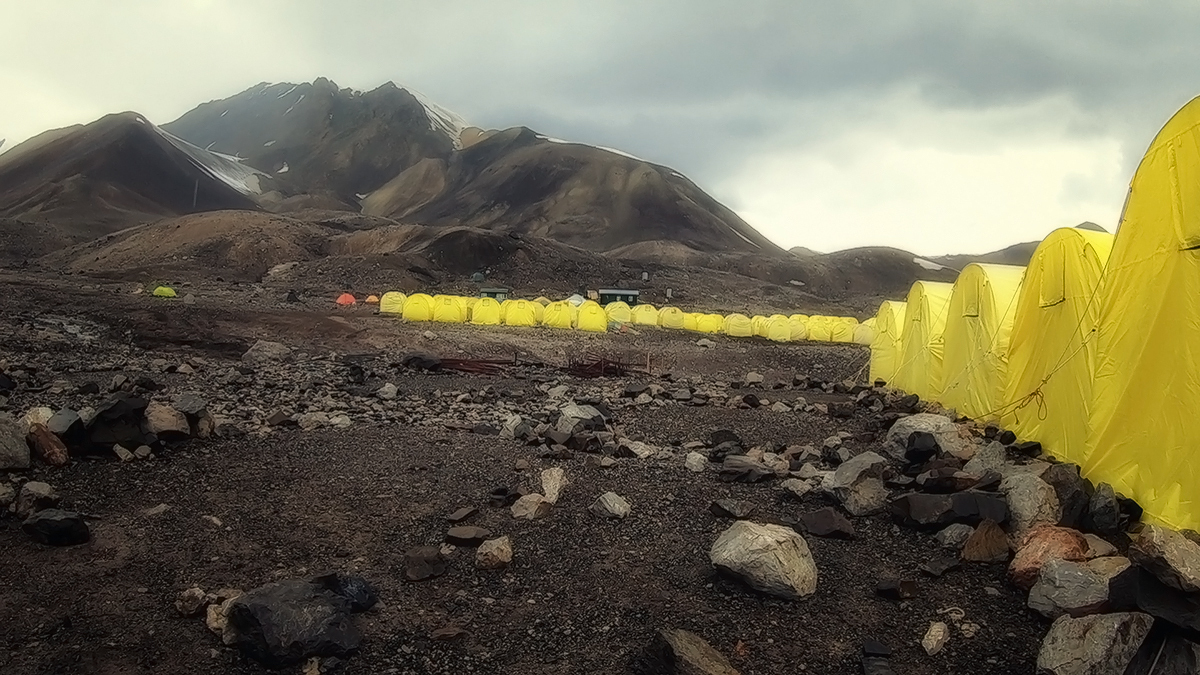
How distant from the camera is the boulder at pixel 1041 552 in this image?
4.73 m

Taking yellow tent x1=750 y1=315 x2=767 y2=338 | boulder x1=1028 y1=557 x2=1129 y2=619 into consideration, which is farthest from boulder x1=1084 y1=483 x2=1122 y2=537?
yellow tent x1=750 y1=315 x2=767 y2=338

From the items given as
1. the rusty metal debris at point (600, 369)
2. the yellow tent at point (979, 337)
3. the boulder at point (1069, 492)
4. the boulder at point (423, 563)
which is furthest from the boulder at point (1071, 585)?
the rusty metal debris at point (600, 369)

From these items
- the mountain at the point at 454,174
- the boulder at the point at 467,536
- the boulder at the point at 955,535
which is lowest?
the boulder at the point at 467,536

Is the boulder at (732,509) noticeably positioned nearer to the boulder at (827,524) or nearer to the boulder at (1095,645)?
the boulder at (827,524)

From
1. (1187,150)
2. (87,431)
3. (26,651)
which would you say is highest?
(1187,150)

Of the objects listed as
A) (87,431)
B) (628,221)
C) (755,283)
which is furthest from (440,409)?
(628,221)

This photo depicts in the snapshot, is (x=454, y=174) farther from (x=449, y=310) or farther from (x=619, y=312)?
(x=449, y=310)

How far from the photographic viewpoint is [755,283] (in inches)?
2403

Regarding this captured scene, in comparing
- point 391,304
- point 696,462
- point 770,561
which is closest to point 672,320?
point 391,304

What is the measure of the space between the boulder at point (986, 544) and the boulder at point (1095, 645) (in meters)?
1.24

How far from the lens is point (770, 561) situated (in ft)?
15.7

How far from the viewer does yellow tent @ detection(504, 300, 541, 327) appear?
27125mm

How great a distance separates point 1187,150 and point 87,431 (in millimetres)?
Answer: 10221

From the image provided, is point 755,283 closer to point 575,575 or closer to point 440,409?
point 440,409
